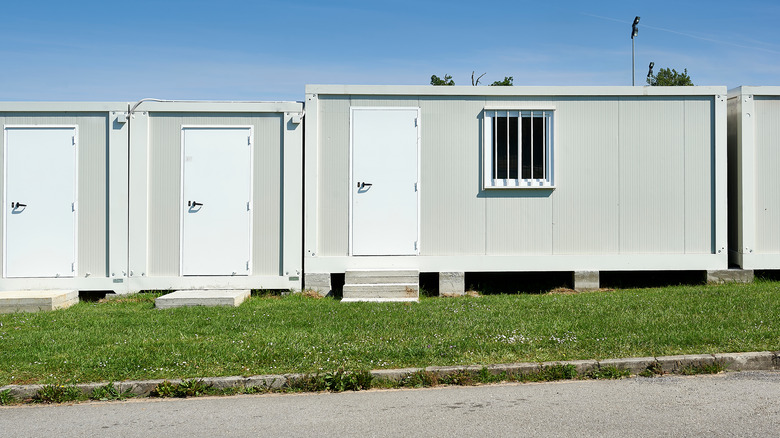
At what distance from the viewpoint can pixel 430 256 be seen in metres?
10.6

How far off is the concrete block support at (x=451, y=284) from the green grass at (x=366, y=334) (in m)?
0.82

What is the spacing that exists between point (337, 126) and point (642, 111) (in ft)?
16.3

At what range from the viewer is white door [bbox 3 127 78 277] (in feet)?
33.9

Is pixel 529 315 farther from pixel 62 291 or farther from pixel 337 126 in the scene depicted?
pixel 62 291

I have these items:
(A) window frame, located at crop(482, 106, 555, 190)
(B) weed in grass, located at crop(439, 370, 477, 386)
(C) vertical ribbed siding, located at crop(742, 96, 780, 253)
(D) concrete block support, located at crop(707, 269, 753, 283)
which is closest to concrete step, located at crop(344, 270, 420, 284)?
(A) window frame, located at crop(482, 106, 555, 190)

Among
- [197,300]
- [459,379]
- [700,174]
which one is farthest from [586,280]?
[197,300]

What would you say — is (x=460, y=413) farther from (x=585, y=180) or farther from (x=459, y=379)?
(x=585, y=180)

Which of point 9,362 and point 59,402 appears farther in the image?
point 9,362

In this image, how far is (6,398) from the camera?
17.6ft

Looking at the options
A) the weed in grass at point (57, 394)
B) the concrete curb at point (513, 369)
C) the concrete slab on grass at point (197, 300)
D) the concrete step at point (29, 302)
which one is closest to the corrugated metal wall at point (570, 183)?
the concrete slab on grass at point (197, 300)

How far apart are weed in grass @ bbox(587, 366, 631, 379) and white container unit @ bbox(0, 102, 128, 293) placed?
749cm

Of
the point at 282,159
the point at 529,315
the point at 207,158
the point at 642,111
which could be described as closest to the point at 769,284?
the point at 642,111

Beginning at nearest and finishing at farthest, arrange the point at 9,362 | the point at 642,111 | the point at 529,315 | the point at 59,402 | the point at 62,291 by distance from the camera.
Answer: the point at 59,402
the point at 9,362
the point at 529,315
the point at 62,291
the point at 642,111

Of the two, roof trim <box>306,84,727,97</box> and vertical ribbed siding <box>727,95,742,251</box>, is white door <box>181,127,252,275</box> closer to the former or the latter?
roof trim <box>306,84,727,97</box>
